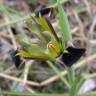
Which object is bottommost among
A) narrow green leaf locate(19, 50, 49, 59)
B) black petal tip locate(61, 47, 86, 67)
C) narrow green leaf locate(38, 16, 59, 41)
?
narrow green leaf locate(19, 50, 49, 59)

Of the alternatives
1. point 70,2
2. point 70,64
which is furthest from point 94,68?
point 70,64

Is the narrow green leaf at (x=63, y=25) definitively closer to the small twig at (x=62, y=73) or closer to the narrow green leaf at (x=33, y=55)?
the narrow green leaf at (x=33, y=55)

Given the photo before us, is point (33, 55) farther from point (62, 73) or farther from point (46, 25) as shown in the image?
point (62, 73)

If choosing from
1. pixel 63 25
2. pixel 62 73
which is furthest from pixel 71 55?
pixel 62 73

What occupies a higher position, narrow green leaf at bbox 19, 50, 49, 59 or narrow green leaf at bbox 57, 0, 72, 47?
narrow green leaf at bbox 57, 0, 72, 47

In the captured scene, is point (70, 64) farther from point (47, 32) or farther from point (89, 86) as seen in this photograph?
point (89, 86)

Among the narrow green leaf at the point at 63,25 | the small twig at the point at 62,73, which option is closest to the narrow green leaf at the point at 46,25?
the narrow green leaf at the point at 63,25

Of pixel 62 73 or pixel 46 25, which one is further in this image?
pixel 62 73

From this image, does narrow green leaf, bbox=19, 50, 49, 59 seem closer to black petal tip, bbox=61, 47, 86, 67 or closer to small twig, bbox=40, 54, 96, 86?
black petal tip, bbox=61, 47, 86, 67

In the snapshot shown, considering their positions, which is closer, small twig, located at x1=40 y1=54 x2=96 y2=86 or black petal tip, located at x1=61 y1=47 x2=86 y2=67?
black petal tip, located at x1=61 y1=47 x2=86 y2=67

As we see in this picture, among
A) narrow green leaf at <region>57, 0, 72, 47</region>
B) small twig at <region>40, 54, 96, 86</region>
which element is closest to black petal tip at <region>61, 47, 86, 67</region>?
narrow green leaf at <region>57, 0, 72, 47</region>

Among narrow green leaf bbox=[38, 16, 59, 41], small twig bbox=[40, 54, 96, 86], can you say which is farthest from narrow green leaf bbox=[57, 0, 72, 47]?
small twig bbox=[40, 54, 96, 86]
